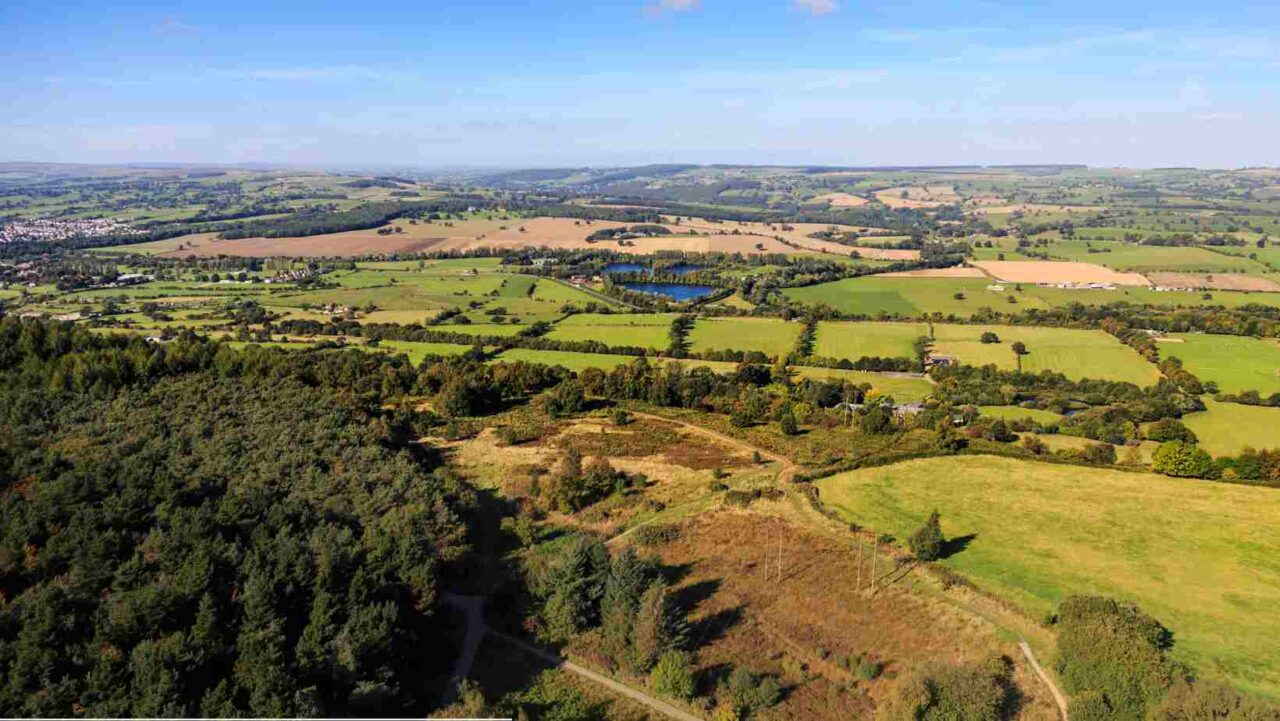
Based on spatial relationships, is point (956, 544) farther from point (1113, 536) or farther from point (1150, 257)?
point (1150, 257)

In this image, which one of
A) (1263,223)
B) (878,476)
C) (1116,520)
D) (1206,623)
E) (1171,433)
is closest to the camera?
(1206,623)

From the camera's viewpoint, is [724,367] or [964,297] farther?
[964,297]

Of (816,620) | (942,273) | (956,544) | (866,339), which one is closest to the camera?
(816,620)

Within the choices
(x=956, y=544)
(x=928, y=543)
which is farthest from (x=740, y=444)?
(x=928, y=543)

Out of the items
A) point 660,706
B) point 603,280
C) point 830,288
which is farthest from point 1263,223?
point 660,706

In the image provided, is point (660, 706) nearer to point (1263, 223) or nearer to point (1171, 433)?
point (1171, 433)

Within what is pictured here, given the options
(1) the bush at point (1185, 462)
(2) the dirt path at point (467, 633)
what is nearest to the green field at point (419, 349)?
(2) the dirt path at point (467, 633)

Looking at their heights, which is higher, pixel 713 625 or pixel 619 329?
pixel 619 329

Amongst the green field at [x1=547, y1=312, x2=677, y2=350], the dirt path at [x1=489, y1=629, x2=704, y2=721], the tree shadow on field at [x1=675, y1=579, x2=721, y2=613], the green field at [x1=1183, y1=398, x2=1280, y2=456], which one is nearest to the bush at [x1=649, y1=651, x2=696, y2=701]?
the dirt path at [x1=489, y1=629, x2=704, y2=721]
